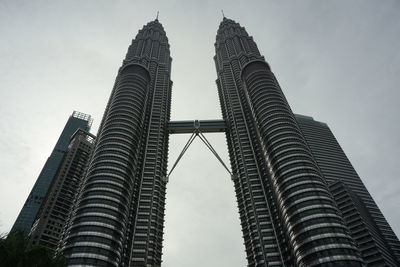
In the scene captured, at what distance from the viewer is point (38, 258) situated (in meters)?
39.3

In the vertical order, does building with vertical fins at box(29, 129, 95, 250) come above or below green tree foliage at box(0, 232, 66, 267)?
above

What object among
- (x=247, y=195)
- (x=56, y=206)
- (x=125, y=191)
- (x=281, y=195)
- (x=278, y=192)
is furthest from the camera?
(x=56, y=206)

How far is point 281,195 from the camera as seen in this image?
109625 mm

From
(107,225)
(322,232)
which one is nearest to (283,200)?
(322,232)

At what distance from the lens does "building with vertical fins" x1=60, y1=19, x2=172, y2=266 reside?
94188 mm

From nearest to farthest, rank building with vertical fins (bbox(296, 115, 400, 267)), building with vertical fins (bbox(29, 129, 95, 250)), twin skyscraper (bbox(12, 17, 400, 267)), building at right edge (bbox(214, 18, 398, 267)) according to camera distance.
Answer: building at right edge (bbox(214, 18, 398, 267)) < twin skyscraper (bbox(12, 17, 400, 267)) < building with vertical fins (bbox(296, 115, 400, 267)) < building with vertical fins (bbox(29, 129, 95, 250))

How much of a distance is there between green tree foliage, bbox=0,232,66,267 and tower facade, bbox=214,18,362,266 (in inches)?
2847

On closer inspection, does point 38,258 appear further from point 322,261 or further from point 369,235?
point 369,235

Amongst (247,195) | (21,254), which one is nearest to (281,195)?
(247,195)

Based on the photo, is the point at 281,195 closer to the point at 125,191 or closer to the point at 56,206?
the point at 125,191

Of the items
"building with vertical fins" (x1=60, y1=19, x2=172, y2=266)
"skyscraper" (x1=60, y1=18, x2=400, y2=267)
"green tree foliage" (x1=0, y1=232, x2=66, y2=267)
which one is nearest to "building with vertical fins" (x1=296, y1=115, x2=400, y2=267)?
"skyscraper" (x1=60, y1=18, x2=400, y2=267)

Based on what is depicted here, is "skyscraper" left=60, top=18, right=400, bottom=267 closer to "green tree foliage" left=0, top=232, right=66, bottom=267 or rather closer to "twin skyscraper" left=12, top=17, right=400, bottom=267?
"twin skyscraper" left=12, top=17, right=400, bottom=267

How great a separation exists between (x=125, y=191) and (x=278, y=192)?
5545 centimetres

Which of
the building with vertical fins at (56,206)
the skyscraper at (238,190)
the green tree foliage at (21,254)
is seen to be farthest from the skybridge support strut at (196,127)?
the green tree foliage at (21,254)
